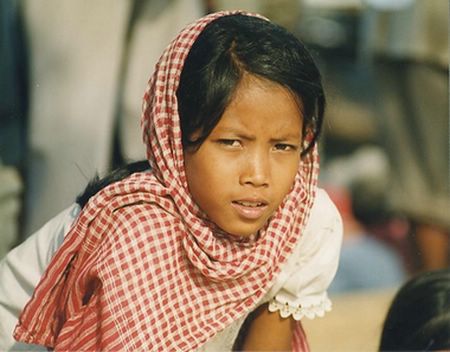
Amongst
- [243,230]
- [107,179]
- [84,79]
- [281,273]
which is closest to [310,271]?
[281,273]

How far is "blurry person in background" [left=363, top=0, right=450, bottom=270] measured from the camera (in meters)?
4.62

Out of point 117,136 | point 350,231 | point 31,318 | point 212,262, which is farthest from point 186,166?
point 350,231

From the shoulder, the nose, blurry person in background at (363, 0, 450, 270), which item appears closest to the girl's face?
the nose

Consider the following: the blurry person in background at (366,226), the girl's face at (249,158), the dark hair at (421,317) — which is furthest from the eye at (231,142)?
the blurry person in background at (366,226)

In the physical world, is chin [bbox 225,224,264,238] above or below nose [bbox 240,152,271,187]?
below

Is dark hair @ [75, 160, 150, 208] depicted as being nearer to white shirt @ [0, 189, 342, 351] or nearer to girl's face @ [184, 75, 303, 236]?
white shirt @ [0, 189, 342, 351]

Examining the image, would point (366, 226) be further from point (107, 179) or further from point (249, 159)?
point (249, 159)

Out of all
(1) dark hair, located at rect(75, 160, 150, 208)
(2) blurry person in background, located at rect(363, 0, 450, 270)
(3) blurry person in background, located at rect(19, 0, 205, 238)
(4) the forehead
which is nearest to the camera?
(4) the forehead

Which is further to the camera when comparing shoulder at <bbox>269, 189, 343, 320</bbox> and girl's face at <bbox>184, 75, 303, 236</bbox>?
shoulder at <bbox>269, 189, 343, 320</bbox>

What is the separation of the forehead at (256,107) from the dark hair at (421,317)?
71 cm

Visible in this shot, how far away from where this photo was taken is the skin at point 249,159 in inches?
75.3

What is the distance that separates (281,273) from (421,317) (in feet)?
1.43

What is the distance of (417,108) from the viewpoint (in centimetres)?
491

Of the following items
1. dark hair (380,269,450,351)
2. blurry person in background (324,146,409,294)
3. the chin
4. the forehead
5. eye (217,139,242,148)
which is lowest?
blurry person in background (324,146,409,294)
